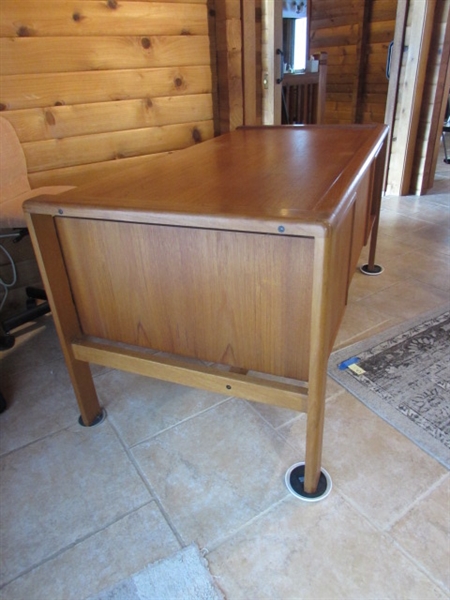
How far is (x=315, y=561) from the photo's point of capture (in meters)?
0.99

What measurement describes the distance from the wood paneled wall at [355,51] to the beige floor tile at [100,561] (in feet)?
15.4

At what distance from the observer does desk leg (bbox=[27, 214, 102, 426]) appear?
1.09m

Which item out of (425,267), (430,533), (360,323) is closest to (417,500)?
(430,533)

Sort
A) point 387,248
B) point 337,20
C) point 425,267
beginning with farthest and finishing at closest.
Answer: point 337,20, point 387,248, point 425,267

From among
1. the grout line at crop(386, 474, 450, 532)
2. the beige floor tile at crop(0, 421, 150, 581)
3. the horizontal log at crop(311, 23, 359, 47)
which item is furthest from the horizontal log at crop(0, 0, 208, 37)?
the horizontal log at crop(311, 23, 359, 47)

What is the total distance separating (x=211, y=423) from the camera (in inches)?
55.4

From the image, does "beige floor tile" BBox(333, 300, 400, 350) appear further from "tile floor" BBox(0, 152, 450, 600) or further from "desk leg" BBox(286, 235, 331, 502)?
"desk leg" BBox(286, 235, 331, 502)

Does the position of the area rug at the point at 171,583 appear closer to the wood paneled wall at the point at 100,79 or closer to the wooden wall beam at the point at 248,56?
the wood paneled wall at the point at 100,79

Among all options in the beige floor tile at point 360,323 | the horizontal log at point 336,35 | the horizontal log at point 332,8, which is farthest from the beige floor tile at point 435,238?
the horizontal log at point 332,8

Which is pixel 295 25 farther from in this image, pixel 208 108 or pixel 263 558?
pixel 263 558

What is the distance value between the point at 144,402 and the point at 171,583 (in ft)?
2.11

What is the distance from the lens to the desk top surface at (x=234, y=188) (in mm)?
887

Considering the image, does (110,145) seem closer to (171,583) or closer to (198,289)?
(198,289)

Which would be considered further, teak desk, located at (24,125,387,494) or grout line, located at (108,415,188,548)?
grout line, located at (108,415,188,548)
